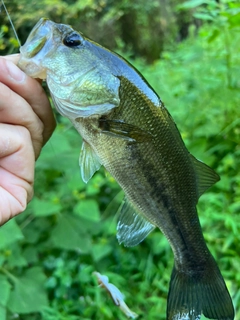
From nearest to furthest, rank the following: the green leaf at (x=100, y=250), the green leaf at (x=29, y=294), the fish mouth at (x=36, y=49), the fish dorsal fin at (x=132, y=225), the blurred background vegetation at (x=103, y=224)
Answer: the fish mouth at (x=36, y=49) → the fish dorsal fin at (x=132, y=225) → the green leaf at (x=29, y=294) → the blurred background vegetation at (x=103, y=224) → the green leaf at (x=100, y=250)

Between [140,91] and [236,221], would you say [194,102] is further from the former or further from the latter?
[140,91]

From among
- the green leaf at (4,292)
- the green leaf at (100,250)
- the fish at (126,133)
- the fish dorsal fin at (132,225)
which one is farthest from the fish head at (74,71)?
the green leaf at (100,250)

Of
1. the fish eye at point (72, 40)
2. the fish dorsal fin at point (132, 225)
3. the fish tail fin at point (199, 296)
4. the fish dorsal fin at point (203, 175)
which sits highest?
the fish eye at point (72, 40)

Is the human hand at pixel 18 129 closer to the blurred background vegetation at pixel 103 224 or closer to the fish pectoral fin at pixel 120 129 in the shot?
the fish pectoral fin at pixel 120 129

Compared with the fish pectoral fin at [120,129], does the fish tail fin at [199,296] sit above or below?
below

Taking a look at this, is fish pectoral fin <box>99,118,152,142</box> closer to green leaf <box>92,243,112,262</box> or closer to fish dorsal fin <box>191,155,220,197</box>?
fish dorsal fin <box>191,155,220,197</box>

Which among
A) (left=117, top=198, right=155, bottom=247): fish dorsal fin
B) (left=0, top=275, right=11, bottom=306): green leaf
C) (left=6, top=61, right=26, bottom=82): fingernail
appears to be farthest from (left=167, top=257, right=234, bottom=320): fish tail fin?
(left=0, top=275, right=11, bottom=306): green leaf

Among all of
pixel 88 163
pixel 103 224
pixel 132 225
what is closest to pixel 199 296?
pixel 132 225
